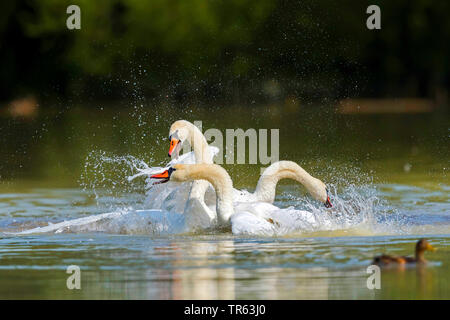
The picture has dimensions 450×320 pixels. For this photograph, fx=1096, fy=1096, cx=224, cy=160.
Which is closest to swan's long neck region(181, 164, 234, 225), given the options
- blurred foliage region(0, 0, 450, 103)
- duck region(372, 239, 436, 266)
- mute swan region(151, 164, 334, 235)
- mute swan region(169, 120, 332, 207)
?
mute swan region(151, 164, 334, 235)

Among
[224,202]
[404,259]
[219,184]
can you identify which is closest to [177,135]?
[219,184]

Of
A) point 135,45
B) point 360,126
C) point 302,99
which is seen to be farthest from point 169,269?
point 135,45

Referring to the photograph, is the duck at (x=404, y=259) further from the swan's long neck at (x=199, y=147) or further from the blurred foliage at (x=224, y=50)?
the blurred foliage at (x=224, y=50)

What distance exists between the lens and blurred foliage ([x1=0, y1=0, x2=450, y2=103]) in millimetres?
59125

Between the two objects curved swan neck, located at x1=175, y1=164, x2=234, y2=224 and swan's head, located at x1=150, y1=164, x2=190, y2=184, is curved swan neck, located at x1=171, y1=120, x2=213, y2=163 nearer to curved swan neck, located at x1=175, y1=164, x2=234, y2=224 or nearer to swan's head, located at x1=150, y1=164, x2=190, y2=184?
curved swan neck, located at x1=175, y1=164, x2=234, y2=224

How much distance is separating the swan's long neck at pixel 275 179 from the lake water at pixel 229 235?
0.42 meters

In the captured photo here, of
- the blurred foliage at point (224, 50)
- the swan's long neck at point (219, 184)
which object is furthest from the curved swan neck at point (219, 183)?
the blurred foliage at point (224, 50)

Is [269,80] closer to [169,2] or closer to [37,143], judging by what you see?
[169,2]

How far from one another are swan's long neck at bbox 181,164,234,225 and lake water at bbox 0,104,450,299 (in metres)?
0.38

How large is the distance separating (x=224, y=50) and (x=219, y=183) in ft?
186

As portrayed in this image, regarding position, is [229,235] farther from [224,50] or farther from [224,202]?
[224,50]

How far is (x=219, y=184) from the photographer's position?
12812 mm

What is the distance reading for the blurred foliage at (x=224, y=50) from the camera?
194ft

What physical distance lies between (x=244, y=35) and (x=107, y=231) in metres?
52.8
